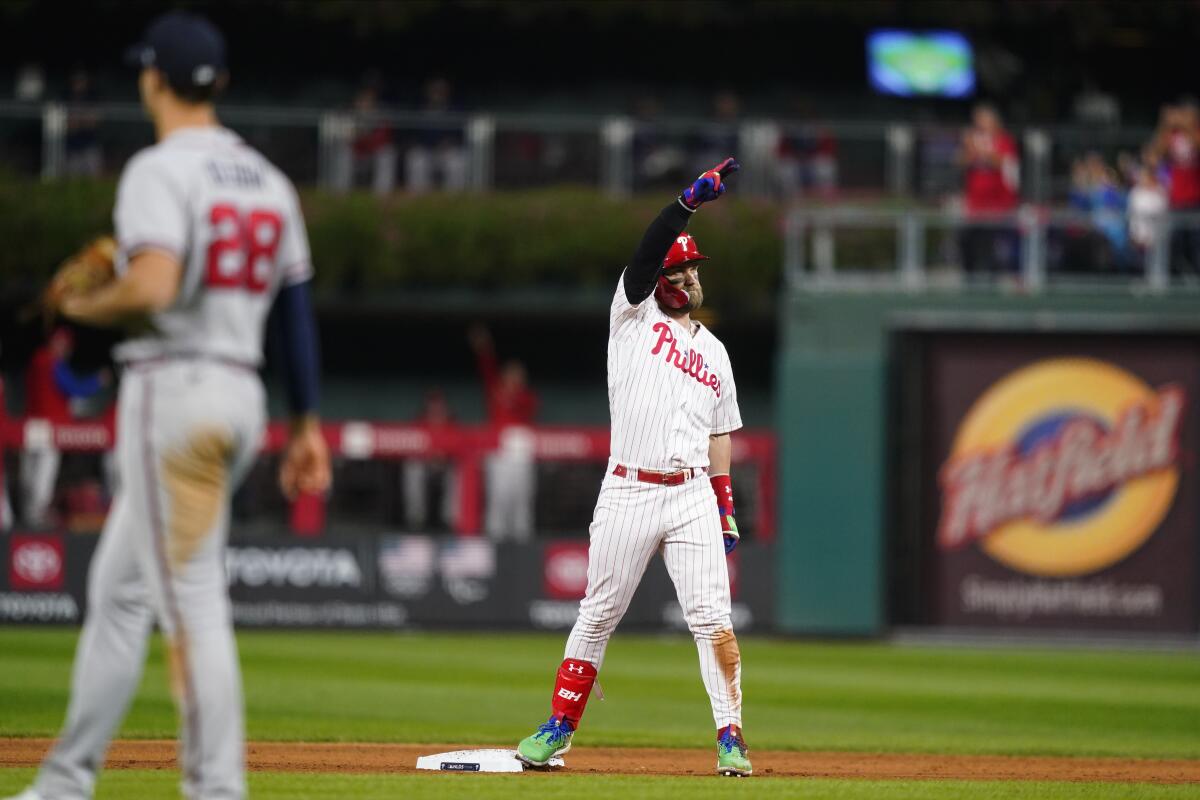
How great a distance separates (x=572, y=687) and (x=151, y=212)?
346cm

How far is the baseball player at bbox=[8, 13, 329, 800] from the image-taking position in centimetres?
486

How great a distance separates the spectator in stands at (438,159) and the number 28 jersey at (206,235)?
60.7ft

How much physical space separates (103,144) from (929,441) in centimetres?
1112

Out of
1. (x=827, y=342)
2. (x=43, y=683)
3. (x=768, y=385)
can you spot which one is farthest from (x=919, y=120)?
(x=43, y=683)

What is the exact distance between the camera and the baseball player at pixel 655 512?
7543 mm

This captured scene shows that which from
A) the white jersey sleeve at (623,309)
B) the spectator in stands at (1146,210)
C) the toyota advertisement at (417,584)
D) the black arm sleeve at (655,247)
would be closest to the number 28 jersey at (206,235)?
the black arm sleeve at (655,247)

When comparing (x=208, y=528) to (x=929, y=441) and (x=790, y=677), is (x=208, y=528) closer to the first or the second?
(x=790, y=677)

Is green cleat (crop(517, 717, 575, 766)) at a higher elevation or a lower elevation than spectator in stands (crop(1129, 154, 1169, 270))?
lower

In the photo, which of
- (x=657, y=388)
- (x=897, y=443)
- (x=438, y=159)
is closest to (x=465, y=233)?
(x=438, y=159)

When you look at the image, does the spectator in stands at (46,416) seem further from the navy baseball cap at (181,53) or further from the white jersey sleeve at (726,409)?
the navy baseball cap at (181,53)

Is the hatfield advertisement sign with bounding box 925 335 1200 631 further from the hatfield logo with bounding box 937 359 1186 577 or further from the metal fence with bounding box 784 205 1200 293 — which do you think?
the metal fence with bounding box 784 205 1200 293

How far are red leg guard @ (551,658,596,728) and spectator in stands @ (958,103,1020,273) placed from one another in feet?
44.6

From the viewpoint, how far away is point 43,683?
39.5 feet

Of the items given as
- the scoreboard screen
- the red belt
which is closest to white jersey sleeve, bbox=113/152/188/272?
the red belt
